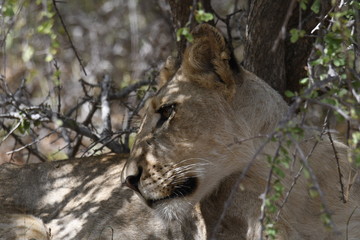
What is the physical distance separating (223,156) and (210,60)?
509 millimetres

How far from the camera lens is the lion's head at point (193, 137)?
340 centimetres

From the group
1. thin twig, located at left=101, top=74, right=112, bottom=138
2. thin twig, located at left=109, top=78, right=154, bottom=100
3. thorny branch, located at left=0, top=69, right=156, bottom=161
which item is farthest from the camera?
thin twig, located at left=109, top=78, right=154, bottom=100

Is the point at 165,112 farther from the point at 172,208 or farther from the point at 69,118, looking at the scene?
the point at 69,118

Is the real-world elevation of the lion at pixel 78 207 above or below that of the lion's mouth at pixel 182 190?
below

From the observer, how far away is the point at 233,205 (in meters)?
3.63

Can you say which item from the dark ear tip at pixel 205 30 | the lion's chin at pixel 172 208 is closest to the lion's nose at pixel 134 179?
the lion's chin at pixel 172 208

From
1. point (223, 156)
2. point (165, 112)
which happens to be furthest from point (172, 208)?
point (165, 112)

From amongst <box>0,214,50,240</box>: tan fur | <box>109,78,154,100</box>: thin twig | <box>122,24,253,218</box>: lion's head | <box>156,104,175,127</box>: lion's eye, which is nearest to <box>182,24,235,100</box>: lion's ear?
<box>122,24,253,218</box>: lion's head

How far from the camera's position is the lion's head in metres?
3.40

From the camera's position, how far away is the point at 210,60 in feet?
11.6

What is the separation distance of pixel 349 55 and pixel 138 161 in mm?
1281

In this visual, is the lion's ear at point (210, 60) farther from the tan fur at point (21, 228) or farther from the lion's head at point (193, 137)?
the tan fur at point (21, 228)

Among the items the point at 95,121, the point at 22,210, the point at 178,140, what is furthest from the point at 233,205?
the point at 95,121

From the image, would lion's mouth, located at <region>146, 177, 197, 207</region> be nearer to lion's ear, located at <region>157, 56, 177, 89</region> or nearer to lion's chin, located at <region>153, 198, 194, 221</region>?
lion's chin, located at <region>153, 198, 194, 221</region>
